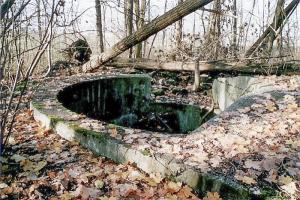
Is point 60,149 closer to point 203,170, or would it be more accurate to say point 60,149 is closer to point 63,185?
point 63,185

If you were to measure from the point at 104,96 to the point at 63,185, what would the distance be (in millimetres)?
4906

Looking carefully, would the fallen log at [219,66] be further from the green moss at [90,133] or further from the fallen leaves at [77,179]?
the fallen leaves at [77,179]

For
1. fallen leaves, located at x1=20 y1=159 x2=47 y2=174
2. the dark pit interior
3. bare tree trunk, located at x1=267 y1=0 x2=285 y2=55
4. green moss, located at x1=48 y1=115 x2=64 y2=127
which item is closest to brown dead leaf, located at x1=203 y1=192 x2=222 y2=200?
fallen leaves, located at x1=20 y1=159 x2=47 y2=174

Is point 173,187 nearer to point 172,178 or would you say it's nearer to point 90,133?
point 172,178

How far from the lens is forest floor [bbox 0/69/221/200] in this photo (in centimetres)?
365

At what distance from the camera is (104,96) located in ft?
28.3

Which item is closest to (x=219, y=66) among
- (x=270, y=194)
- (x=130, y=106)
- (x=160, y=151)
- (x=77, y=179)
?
(x=130, y=106)

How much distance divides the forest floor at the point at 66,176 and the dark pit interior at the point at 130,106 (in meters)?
2.85

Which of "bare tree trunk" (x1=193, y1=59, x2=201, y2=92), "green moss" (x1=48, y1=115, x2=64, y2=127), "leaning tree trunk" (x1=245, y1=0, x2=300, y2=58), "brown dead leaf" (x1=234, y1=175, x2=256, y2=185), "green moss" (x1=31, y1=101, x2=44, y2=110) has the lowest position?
"brown dead leaf" (x1=234, y1=175, x2=256, y2=185)

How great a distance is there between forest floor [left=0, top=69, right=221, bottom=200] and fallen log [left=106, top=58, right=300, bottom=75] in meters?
5.45

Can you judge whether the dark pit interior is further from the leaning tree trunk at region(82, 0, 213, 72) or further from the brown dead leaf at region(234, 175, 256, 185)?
the brown dead leaf at region(234, 175, 256, 185)

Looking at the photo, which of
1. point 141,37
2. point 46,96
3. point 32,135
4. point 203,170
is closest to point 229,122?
point 203,170

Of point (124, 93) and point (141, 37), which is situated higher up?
point (141, 37)

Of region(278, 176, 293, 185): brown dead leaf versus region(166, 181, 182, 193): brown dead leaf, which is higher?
region(278, 176, 293, 185): brown dead leaf
